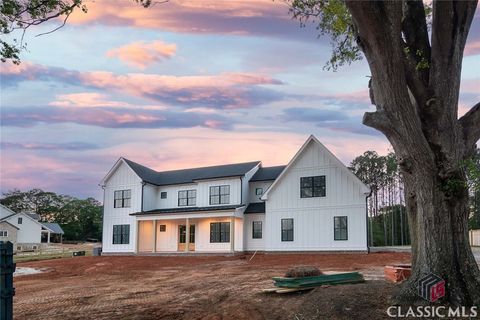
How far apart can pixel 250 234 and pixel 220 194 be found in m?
4.12

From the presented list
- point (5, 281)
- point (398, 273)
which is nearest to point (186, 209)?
point (398, 273)

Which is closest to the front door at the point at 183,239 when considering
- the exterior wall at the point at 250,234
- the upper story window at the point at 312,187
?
the exterior wall at the point at 250,234

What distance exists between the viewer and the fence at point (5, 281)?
7086 mm

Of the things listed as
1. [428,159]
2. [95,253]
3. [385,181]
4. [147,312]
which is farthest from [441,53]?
[385,181]

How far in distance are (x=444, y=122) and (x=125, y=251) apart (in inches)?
1208

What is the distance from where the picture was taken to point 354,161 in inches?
2665

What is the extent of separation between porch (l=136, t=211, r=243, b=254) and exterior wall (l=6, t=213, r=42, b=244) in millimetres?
40762

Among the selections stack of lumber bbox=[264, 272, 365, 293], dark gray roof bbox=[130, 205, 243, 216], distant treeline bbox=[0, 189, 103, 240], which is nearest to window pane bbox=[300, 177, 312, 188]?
dark gray roof bbox=[130, 205, 243, 216]

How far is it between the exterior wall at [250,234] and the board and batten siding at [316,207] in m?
1.40

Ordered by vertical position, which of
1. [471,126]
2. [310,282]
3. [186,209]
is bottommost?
[310,282]

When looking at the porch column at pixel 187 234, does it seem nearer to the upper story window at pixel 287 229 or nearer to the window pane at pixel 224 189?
the window pane at pixel 224 189

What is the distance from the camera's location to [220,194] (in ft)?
111

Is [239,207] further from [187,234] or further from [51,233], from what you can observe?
[51,233]

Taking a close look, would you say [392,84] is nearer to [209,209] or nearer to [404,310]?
[404,310]
